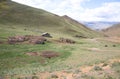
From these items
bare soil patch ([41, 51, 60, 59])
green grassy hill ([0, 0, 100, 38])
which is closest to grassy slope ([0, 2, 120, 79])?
green grassy hill ([0, 0, 100, 38])

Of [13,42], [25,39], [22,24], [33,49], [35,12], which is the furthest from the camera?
[35,12]

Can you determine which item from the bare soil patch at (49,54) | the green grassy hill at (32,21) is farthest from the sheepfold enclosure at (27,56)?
the green grassy hill at (32,21)

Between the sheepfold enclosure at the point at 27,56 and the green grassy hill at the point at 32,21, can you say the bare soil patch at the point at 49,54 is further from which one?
the green grassy hill at the point at 32,21

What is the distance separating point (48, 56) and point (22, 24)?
53.4 m

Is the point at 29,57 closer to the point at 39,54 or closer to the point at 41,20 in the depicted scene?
the point at 39,54

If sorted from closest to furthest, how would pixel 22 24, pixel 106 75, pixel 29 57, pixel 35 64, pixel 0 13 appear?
pixel 106 75 < pixel 35 64 < pixel 29 57 < pixel 22 24 < pixel 0 13

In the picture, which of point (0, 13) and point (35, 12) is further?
point (35, 12)

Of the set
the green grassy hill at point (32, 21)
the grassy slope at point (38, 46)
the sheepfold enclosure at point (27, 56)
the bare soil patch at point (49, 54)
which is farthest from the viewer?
the green grassy hill at point (32, 21)

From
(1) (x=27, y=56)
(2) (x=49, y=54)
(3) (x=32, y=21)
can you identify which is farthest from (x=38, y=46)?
(3) (x=32, y=21)

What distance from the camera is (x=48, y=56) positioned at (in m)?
41.6

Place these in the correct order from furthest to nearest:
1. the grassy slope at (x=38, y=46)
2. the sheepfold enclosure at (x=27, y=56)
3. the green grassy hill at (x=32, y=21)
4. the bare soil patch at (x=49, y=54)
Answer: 1. the green grassy hill at (x=32, y=21)
2. the bare soil patch at (x=49, y=54)
3. the sheepfold enclosure at (x=27, y=56)
4. the grassy slope at (x=38, y=46)

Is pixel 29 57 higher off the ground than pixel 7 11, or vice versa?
pixel 7 11

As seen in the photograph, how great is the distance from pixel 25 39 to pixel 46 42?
469cm

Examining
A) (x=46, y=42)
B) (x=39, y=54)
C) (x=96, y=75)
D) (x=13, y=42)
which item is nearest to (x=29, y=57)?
(x=39, y=54)
